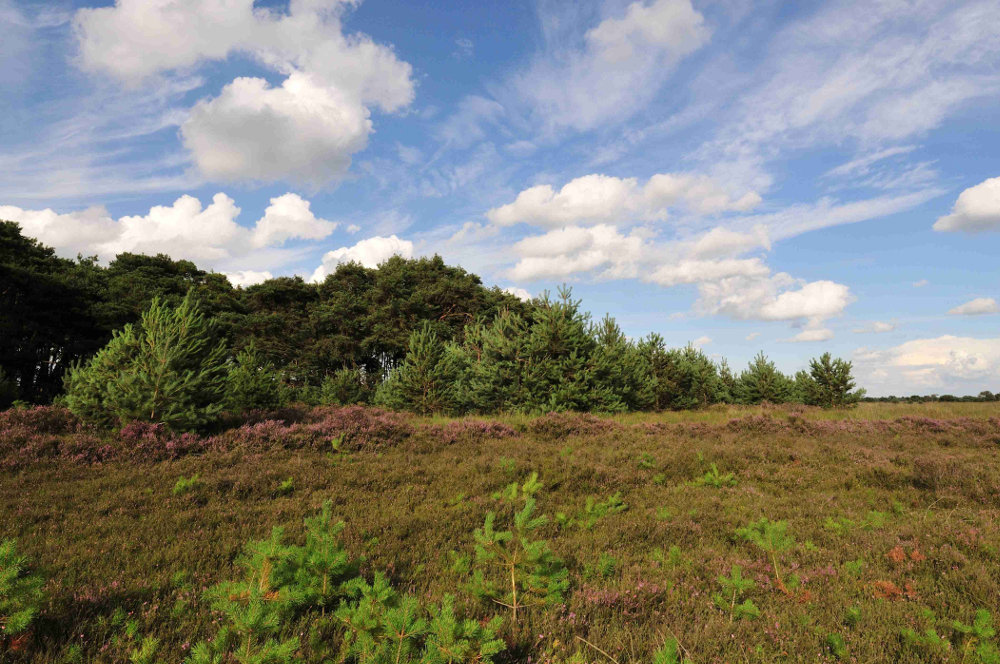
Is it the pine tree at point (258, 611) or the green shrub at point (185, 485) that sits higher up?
the pine tree at point (258, 611)

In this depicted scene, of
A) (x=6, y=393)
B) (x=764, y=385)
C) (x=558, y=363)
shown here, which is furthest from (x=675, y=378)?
(x=6, y=393)

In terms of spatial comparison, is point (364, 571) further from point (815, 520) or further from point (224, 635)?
point (815, 520)

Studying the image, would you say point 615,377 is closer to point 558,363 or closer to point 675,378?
point 558,363

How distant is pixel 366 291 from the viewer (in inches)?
1545

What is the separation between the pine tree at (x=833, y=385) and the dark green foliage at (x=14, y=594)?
107ft

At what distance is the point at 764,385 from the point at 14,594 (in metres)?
35.2

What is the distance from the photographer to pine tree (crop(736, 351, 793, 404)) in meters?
30.5

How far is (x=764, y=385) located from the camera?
30.7 m

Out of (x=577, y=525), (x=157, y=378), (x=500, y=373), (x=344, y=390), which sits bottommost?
(x=577, y=525)

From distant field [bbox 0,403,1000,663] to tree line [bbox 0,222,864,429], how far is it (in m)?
1.90

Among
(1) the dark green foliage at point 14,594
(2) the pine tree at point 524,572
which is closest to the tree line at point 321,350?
(1) the dark green foliage at point 14,594

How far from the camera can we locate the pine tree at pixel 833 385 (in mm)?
26688

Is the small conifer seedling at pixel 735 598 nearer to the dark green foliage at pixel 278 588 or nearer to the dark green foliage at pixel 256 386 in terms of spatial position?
the dark green foliage at pixel 278 588

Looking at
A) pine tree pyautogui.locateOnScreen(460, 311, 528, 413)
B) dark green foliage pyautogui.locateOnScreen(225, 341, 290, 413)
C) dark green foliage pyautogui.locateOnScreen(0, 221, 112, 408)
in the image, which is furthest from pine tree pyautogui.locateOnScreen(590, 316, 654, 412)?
dark green foliage pyautogui.locateOnScreen(0, 221, 112, 408)
